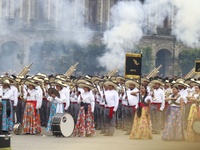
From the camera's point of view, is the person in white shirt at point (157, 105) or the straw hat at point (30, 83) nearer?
the straw hat at point (30, 83)

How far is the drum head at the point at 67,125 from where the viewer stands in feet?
77.0

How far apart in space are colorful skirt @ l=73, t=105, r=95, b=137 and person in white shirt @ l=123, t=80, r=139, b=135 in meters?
1.77

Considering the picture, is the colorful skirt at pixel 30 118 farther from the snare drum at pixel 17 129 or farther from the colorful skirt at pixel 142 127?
the colorful skirt at pixel 142 127

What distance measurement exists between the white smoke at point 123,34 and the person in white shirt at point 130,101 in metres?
26.3

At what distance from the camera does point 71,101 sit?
26.8 m

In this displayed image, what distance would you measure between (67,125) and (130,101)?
3328mm

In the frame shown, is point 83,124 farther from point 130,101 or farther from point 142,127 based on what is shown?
point 130,101

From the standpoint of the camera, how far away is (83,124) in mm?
24391

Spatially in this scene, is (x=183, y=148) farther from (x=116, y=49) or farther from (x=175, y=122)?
(x=116, y=49)

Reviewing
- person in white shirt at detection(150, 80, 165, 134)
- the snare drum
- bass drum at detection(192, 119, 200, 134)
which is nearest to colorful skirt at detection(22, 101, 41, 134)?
the snare drum

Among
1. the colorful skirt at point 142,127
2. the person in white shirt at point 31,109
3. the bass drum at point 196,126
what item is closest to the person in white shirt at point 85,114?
the person in white shirt at point 31,109

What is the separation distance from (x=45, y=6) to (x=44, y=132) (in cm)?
4665

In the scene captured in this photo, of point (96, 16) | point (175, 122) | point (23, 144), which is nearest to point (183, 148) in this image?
point (23, 144)

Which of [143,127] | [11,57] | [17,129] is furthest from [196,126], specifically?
[11,57]
